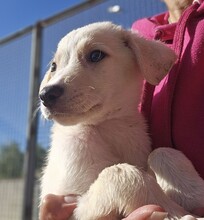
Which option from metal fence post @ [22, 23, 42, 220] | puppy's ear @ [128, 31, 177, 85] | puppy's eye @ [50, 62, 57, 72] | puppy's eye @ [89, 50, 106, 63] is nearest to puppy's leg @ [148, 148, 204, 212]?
puppy's ear @ [128, 31, 177, 85]

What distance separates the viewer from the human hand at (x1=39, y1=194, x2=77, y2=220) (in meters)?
1.76

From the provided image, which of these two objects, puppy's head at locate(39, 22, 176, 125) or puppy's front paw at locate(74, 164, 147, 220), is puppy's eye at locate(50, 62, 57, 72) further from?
puppy's front paw at locate(74, 164, 147, 220)

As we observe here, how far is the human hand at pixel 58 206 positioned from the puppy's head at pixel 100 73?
28cm

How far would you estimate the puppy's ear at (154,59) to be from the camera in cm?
206

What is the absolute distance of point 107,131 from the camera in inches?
79.4

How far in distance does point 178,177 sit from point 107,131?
1.22 feet

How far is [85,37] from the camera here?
2121 mm

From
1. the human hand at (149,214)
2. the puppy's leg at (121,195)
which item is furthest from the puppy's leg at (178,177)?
the human hand at (149,214)

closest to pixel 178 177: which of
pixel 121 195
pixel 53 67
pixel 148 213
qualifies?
pixel 121 195

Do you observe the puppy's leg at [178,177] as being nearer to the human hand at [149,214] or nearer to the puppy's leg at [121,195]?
the puppy's leg at [121,195]

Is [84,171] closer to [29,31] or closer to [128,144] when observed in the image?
[128,144]

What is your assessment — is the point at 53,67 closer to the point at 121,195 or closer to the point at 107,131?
the point at 107,131

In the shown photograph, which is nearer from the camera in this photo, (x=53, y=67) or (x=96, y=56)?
(x=96, y=56)

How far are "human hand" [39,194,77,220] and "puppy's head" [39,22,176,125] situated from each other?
284mm
